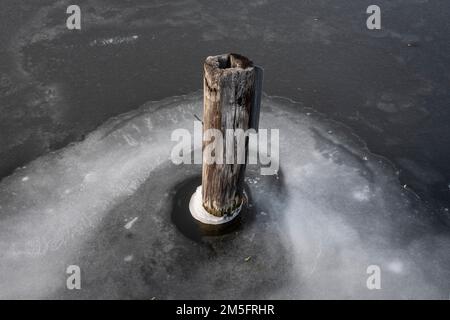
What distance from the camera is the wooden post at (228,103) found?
4.50 m

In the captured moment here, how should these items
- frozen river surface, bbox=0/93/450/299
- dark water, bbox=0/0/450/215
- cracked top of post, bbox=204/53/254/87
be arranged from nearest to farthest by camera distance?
1. cracked top of post, bbox=204/53/254/87
2. frozen river surface, bbox=0/93/450/299
3. dark water, bbox=0/0/450/215

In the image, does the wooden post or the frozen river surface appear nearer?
the wooden post

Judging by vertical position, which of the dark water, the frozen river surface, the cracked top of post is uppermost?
the cracked top of post

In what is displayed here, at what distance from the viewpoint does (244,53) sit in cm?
852

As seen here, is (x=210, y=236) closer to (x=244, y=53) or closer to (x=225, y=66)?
(x=225, y=66)

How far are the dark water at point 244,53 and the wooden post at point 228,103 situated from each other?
250cm

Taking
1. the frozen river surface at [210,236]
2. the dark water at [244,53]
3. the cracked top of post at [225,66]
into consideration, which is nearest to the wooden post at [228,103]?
the cracked top of post at [225,66]

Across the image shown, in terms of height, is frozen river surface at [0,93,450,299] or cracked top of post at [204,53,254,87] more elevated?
cracked top of post at [204,53,254,87]

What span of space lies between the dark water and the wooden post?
2.50 meters

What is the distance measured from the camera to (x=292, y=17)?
30.6ft

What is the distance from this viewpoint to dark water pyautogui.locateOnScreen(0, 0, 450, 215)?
699 centimetres

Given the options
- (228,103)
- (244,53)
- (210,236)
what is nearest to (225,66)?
(228,103)

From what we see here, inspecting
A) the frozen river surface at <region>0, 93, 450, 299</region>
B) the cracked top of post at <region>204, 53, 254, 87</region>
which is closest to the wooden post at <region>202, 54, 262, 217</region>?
the cracked top of post at <region>204, 53, 254, 87</region>

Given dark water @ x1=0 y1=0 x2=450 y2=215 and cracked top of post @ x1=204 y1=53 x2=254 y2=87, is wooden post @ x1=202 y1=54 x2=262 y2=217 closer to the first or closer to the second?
cracked top of post @ x1=204 y1=53 x2=254 y2=87
